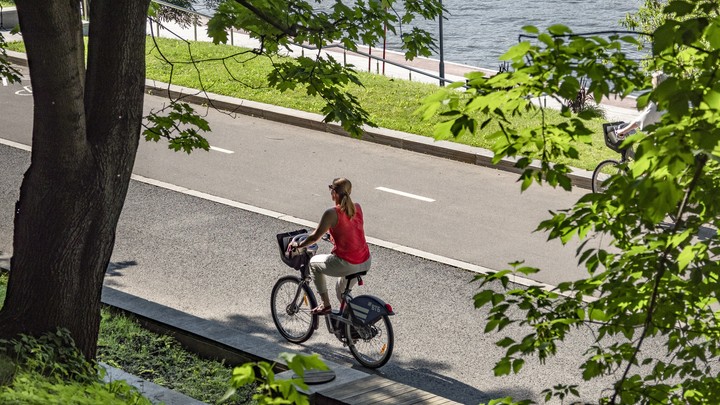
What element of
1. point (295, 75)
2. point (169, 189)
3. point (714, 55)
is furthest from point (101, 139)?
point (169, 189)

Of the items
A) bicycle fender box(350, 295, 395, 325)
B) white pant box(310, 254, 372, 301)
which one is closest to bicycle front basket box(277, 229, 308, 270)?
white pant box(310, 254, 372, 301)

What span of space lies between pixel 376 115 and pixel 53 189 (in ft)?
35.8

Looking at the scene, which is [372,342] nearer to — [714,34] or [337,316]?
[337,316]

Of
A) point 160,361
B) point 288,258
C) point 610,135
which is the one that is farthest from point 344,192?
point 610,135

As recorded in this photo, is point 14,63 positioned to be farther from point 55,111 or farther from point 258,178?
point 55,111

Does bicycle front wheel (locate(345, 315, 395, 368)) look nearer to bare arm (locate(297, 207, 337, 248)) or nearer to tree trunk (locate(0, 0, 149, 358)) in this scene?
bare arm (locate(297, 207, 337, 248))

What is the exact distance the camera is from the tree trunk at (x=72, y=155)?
712cm

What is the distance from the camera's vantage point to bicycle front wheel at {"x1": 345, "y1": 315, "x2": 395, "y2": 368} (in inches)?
361

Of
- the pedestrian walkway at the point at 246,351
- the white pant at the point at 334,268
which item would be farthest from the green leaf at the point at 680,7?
the white pant at the point at 334,268

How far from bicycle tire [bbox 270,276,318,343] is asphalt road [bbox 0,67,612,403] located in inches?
5.7

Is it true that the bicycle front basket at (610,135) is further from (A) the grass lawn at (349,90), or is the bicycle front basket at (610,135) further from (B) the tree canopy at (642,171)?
(B) the tree canopy at (642,171)

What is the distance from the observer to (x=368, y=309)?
9148 millimetres

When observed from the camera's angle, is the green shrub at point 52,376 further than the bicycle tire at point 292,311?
No

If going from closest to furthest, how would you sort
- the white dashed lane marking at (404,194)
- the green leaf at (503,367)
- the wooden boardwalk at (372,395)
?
the green leaf at (503,367), the wooden boardwalk at (372,395), the white dashed lane marking at (404,194)
